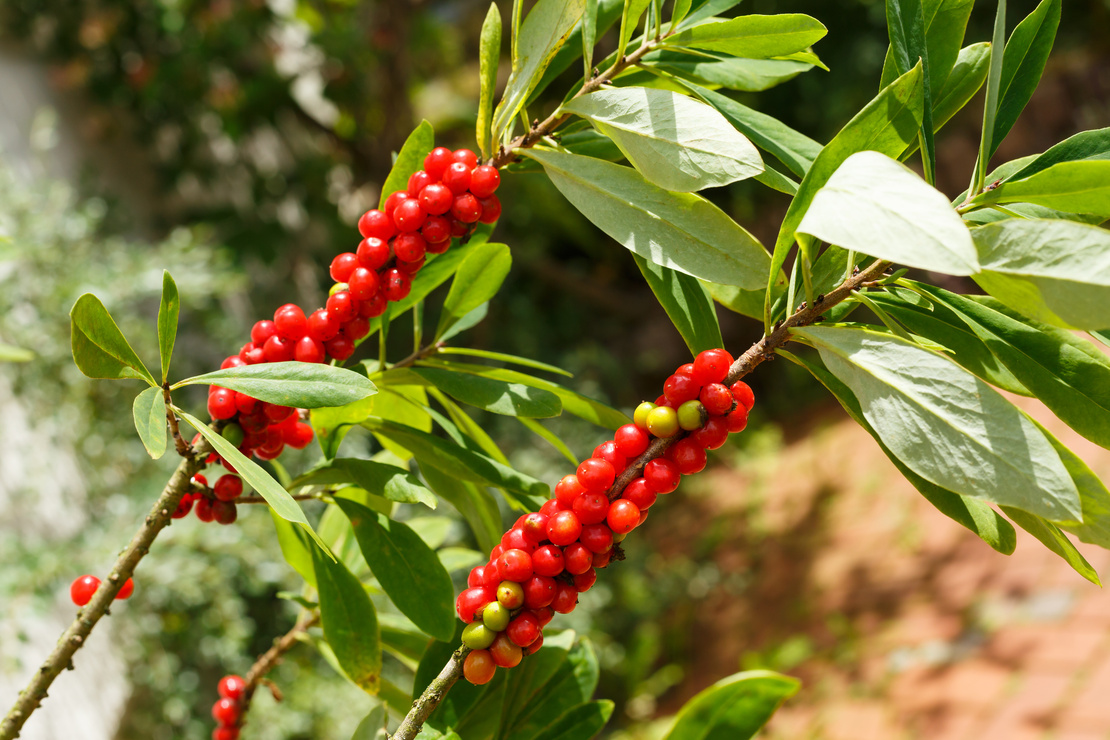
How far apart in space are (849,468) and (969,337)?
3100 millimetres

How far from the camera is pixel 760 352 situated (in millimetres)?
369

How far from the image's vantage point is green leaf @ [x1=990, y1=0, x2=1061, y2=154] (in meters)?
0.37

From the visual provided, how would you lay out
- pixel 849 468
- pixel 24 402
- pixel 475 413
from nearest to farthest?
pixel 24 402 < pixel 475 413 < pixel 849 468

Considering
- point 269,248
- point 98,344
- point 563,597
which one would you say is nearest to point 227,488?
point 98,344

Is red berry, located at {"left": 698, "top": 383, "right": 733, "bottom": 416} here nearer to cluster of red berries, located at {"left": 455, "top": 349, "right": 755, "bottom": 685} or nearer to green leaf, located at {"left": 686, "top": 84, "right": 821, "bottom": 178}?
cluster of red berries, located at {"left": 455, "top": 349, "right": 755, "bottom": 685}

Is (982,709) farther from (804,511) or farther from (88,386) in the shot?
(88,386)

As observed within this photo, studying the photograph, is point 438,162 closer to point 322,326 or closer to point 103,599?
point 322,326

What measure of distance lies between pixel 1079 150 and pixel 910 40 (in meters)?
0.09

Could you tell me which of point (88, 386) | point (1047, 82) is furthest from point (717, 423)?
point (1047, 82)

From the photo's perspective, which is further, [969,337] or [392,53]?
[392,53]

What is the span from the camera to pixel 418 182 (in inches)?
17.3

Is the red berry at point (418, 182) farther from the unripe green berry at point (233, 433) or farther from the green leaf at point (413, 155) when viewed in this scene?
the unripe green berry at point (233, 433)

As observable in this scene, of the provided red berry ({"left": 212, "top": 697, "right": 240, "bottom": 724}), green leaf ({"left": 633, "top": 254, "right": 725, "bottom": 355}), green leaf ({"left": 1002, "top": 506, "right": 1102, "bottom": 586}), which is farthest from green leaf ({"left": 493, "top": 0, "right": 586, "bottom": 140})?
red berry ({"left": 212, "top": 697, "right": 240, "bottom": 724})

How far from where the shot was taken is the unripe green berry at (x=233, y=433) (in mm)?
422
